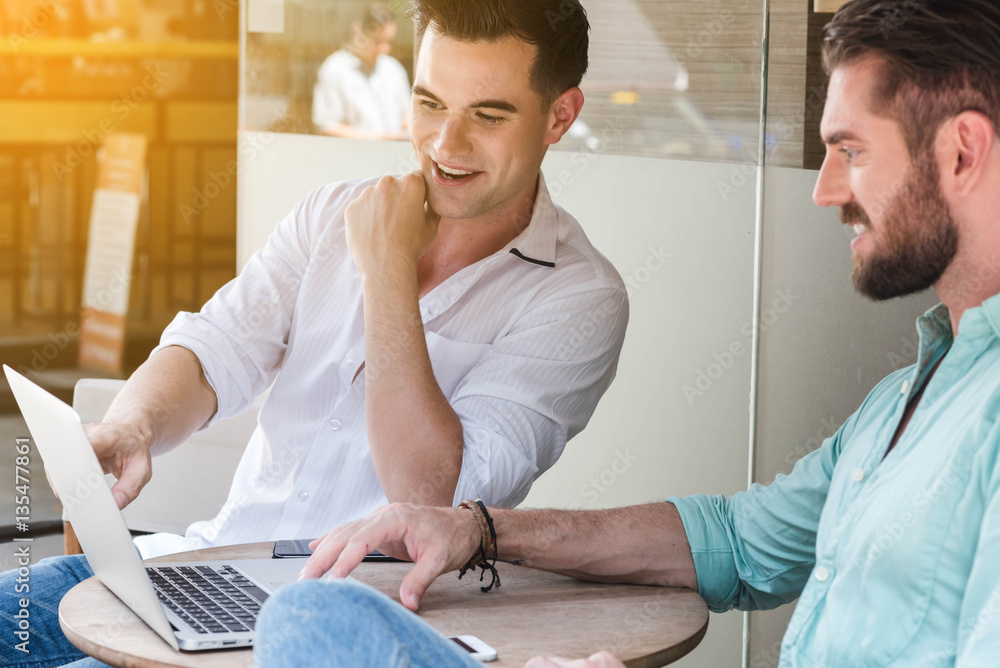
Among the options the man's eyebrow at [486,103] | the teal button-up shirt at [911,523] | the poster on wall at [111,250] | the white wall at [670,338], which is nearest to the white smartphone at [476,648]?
the teal button-up shirt at [911,523]

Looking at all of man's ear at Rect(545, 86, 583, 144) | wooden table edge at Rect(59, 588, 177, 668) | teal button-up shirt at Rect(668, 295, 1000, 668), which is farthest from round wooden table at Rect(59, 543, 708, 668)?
man's ear at Rect(545, 86, 583, 144)

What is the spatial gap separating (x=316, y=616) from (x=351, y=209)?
112 cm

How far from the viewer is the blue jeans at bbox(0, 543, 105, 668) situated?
1.55 metres

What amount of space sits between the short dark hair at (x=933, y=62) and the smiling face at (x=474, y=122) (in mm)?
729

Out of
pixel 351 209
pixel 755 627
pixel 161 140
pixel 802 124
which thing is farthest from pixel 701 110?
pixel 161 140

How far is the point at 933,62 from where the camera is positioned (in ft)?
3.92

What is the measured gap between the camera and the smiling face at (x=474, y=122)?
184 centimetres

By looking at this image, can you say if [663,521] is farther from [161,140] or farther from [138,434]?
[161,140]

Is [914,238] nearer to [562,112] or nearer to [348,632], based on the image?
[348,632]

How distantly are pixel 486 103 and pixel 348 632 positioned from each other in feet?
3.92

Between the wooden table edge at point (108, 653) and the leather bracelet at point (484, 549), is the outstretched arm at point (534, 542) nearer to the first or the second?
the leather bracelet at point (484, 549)

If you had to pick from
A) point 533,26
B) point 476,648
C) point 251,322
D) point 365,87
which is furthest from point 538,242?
point 365,87

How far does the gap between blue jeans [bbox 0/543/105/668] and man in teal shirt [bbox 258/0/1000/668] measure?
53cm

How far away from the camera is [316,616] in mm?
831
